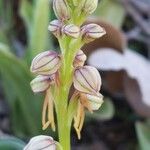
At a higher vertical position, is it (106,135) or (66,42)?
(66,42)

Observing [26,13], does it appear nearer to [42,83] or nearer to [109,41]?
[109,41]

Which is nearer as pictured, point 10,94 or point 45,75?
point 45,75

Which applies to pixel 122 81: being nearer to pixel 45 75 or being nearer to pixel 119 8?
pixel 119 8

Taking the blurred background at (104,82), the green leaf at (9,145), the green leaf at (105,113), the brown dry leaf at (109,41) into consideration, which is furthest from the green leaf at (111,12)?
the green leaf at (9,145)

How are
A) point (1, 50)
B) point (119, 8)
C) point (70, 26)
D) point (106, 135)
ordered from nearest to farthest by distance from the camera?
point (70, 26) → point (1, 50) → point (106, 135) → point (119, 8)

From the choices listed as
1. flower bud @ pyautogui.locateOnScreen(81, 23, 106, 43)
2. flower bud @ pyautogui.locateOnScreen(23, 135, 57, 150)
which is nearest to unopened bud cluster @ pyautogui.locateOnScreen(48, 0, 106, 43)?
flower bud @ pyautogui.locateOnScreen(81, 23, 106, 43)

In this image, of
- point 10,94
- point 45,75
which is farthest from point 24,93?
point 45,75

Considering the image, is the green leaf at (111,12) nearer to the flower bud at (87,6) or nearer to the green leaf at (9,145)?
the green leaf at (9,145)
